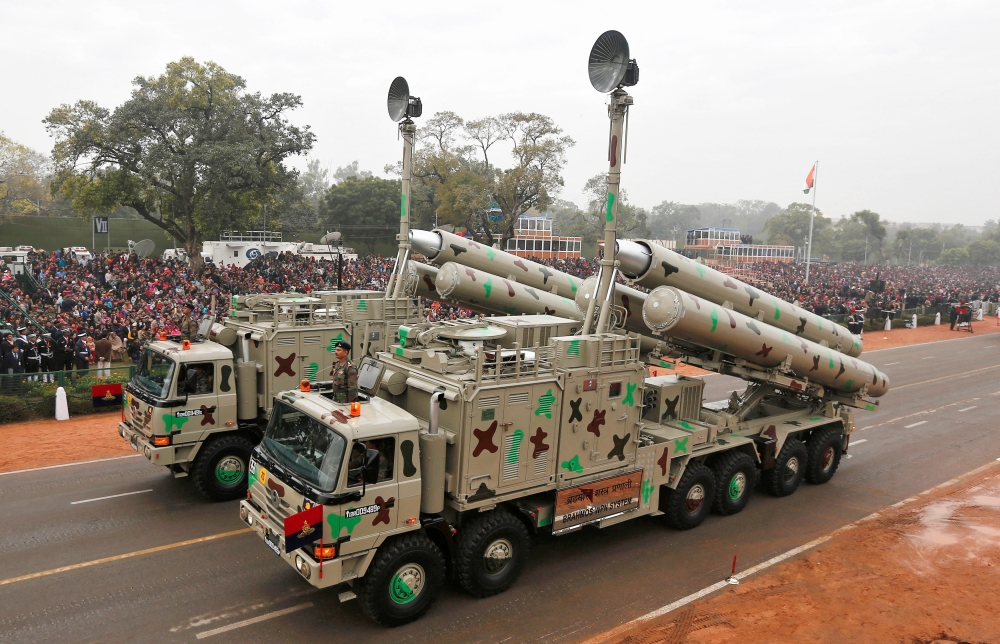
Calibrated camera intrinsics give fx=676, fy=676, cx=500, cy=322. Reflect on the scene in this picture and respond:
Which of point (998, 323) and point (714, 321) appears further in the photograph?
A: point (998, 323)

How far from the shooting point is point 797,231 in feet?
371

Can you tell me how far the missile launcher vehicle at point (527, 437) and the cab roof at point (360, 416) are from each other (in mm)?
24

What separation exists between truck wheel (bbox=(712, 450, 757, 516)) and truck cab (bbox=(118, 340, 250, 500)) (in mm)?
7409

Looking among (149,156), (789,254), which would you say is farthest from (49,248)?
(789,254)

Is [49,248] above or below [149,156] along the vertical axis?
below

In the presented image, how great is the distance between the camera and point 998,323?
139ft

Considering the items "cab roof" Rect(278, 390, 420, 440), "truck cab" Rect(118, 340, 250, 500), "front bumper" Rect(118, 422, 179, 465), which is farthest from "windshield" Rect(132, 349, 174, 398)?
"cab roof" Rect(278, 390, 420, 440)

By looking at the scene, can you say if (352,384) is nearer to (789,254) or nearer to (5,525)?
(5,525)

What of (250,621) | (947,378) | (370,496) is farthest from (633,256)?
(947,378)

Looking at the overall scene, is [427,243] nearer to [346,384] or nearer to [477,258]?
[477,258]

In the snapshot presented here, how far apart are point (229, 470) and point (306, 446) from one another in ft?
14.0

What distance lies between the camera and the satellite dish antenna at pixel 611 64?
9.65 metres

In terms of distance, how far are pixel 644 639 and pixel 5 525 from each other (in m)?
8.86

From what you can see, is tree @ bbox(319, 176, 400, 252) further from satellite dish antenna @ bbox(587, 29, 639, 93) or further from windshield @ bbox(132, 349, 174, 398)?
satellite dish antenna @ bbox(587, 29, 639, 93)
